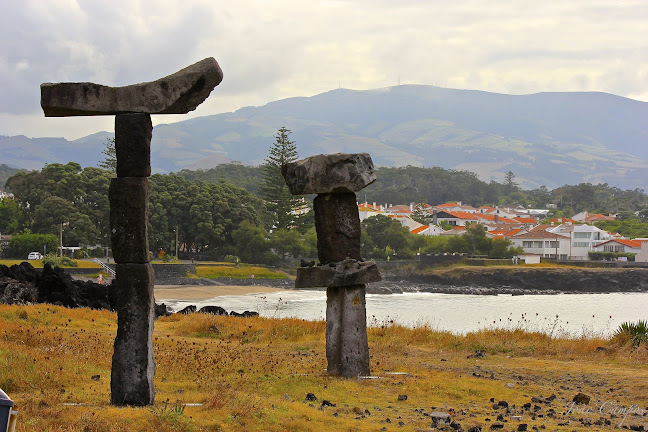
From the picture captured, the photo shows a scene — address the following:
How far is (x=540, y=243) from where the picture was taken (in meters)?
87.9

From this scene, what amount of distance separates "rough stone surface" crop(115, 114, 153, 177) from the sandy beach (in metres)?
40.7

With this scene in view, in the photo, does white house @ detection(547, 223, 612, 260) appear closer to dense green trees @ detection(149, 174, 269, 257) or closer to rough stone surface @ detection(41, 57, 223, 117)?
dense green trees @ detection(149, 174, 269, 257)

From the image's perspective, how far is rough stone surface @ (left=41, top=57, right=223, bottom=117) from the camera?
9.55 metres

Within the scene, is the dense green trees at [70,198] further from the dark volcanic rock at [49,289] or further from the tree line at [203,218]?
the dark volcanic rock at [49,289]

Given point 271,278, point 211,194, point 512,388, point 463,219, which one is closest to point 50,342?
point 512,388

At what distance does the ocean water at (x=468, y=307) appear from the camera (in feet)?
132

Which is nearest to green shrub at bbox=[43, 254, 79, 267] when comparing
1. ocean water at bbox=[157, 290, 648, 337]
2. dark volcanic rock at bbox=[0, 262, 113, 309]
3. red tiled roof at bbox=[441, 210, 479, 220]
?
ocean water at bbox=[157, 290, 648, 337]

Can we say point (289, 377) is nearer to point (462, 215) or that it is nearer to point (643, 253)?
point (643, 253)

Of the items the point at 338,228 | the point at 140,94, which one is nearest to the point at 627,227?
the point at 338,228

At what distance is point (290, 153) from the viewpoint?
253 feet

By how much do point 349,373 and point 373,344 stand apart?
435 cm

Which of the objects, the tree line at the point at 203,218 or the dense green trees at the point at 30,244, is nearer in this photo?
the dense green trees at the point at 30,244

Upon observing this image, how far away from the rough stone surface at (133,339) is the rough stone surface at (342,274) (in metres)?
3.29

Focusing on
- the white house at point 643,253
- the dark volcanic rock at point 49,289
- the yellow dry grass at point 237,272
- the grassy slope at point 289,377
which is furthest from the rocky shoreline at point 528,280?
the grassy slope at point 289,377
